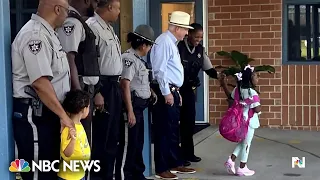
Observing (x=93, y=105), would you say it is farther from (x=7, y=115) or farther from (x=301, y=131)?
(x=301, y=131)

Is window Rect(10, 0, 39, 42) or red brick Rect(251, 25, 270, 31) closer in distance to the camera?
window Rect(10, 0, 39, 42)

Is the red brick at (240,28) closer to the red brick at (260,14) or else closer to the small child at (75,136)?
the red brick at (260,14)

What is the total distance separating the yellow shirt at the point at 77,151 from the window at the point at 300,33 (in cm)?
627

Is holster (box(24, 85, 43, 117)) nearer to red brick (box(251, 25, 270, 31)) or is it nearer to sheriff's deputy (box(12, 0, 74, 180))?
sheriff's deputy (box(12, 0, 74, 180))

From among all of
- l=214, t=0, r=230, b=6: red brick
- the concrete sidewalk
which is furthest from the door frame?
the concrete sidewalk

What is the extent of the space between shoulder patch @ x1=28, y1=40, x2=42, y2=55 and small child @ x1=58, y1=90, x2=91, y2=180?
1.47 ft

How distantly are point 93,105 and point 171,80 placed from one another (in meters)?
1.67

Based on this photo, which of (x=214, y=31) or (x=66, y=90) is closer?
(x=66, y=90)

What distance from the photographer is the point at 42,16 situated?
150 inches

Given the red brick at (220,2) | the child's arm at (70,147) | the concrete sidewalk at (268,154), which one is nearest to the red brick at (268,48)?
the red brick at (220,2)

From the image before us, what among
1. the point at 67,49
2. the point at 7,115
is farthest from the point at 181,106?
the point at 7,115

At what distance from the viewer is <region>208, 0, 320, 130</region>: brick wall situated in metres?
9.41

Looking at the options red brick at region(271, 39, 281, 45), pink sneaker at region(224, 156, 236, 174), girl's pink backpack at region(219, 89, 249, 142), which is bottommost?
pink sneaker at region(224, 156, 236, 174)

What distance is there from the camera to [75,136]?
12.4 ft
